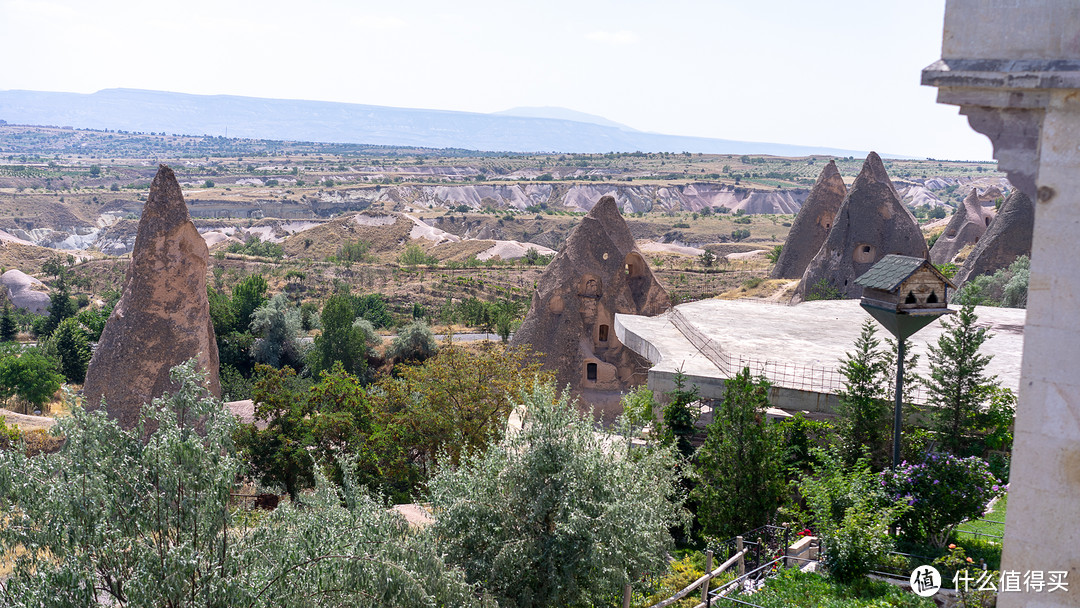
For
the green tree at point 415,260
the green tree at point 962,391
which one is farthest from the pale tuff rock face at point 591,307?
the green tree at point 415,260

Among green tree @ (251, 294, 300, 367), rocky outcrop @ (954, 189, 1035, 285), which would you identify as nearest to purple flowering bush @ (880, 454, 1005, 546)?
rocky outcrop @ (954, 189, 1035, 285)

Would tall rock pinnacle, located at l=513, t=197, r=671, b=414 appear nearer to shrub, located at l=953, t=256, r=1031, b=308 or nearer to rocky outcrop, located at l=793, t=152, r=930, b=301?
rocky outcrop, located at l=793, t=152, r=930, b=301

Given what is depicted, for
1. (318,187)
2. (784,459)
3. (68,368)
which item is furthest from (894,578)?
(318,187)

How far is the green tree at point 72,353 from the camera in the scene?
3296cm

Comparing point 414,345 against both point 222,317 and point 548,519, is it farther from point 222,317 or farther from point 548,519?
point 548,519

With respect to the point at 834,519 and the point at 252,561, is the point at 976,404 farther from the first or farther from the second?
the point at 252,561

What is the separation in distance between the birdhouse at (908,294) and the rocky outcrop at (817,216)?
1210 inches

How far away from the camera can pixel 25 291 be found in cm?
5709

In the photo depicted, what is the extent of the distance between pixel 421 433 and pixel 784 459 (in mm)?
7691

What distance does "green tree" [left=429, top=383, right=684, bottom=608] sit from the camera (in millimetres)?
8469

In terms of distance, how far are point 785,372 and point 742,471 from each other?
3777 millimetres

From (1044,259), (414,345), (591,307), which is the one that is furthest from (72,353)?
(1044,259)

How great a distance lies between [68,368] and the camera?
1302 inches

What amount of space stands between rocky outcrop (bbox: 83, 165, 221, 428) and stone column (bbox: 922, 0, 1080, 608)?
14.2 meters
